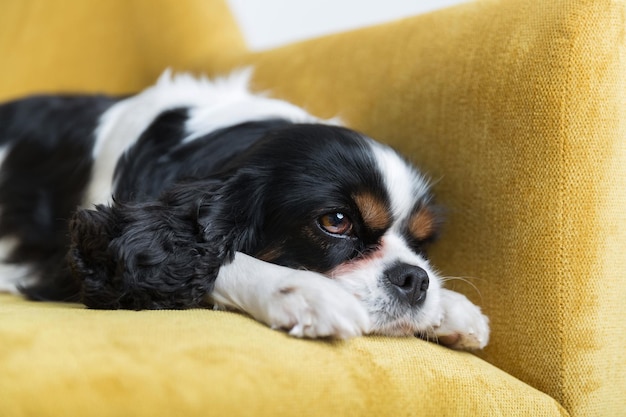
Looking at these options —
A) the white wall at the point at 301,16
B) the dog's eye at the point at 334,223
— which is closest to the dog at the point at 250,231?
the dog's eye at the point at 334,223

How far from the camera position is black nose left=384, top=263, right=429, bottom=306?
1.68m

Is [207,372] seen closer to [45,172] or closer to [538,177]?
[538,177]

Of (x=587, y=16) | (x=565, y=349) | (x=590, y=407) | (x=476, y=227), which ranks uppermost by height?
(x=587, y=16)

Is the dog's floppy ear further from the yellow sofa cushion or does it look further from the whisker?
the whisker

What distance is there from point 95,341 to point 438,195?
117 cm

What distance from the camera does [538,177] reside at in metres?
1.74

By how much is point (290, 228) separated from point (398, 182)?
315 mm

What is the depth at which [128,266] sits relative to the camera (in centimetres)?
160

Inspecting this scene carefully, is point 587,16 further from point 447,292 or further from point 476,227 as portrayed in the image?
point 447,292

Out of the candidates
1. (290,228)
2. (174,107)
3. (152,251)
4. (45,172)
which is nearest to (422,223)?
(290,228)

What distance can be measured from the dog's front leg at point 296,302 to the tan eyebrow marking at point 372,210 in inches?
12.1

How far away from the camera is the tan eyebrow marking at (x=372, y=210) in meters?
1.77

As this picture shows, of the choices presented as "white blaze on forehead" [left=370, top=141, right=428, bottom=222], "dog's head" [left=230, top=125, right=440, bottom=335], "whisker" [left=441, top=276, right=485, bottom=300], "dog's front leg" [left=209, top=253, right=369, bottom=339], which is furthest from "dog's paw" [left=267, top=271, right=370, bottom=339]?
"whisker" [left=441, top=276, right=485, bottom=300]

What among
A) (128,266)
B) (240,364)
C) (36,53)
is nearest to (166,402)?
(240,364)
